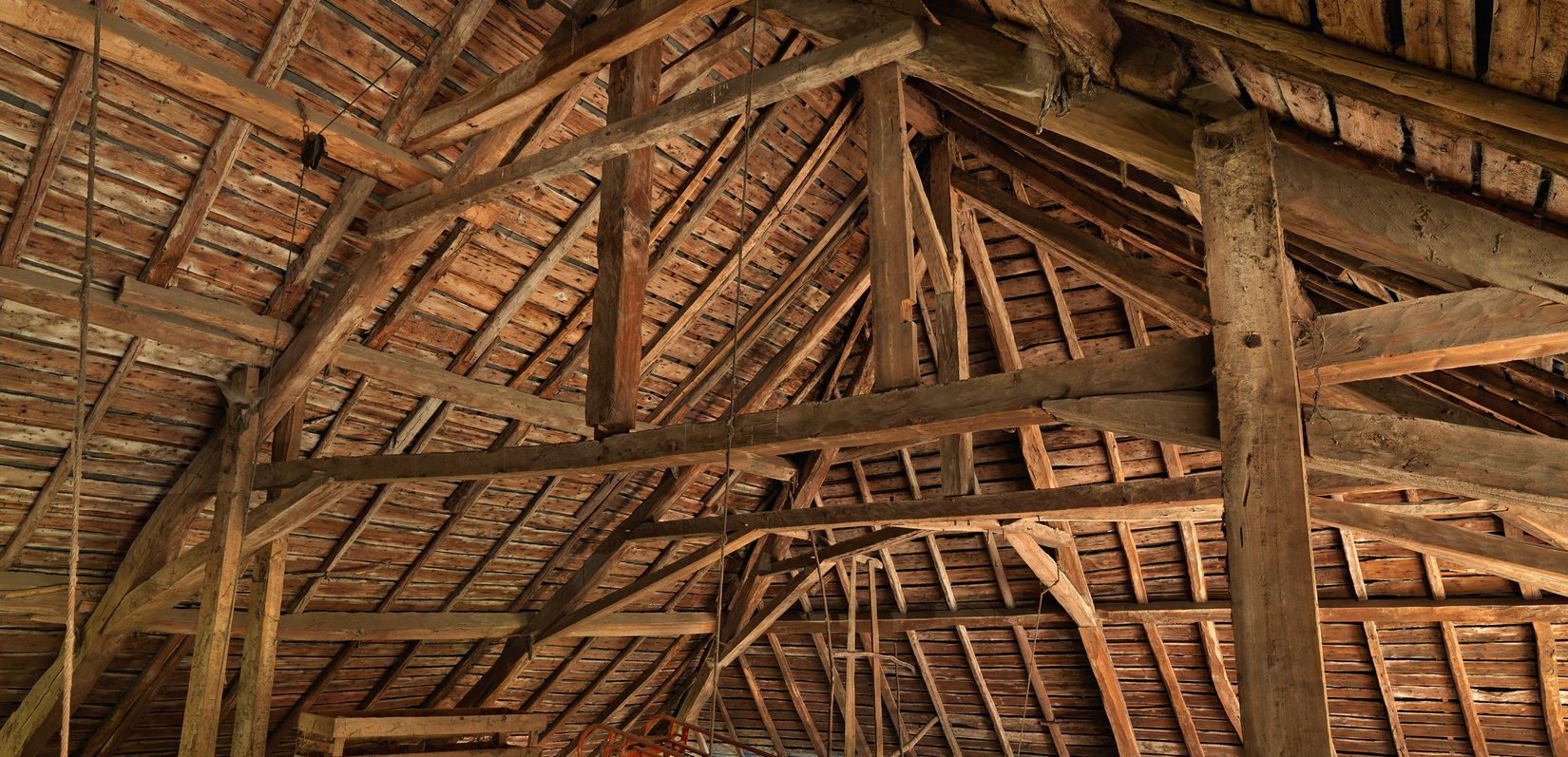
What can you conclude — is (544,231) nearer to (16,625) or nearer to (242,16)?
(242,16)

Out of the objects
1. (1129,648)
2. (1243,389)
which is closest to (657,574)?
(1129,648)

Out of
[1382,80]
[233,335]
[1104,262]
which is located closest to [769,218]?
[1104,262]

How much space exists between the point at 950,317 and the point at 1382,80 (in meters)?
3.32

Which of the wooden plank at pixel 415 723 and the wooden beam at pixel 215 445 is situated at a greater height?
the wooden beam at pixel 215 445

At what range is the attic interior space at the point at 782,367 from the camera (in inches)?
96.3

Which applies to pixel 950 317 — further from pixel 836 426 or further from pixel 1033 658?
pixel 1033 658

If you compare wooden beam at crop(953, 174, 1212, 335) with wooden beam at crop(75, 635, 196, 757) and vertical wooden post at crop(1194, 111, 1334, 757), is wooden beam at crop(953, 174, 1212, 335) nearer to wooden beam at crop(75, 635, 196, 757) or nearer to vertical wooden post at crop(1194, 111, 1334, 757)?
vertical wooden post at crop(1194, 111, 1334, 757)

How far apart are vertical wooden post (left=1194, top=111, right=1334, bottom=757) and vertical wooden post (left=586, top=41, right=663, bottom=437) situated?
2287mm

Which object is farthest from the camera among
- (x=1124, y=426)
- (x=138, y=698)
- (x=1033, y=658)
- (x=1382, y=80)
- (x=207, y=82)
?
(x=1033, y=658)

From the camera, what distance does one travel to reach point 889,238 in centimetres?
391

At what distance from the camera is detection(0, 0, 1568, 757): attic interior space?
245 cm

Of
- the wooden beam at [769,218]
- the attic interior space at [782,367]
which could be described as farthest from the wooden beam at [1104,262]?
the wooden beam at [769,218]

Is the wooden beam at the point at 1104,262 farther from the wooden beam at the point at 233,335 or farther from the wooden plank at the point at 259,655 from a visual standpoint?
the wooden plank at the point at 259,655

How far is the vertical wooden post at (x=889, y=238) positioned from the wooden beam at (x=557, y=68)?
2.54ft
